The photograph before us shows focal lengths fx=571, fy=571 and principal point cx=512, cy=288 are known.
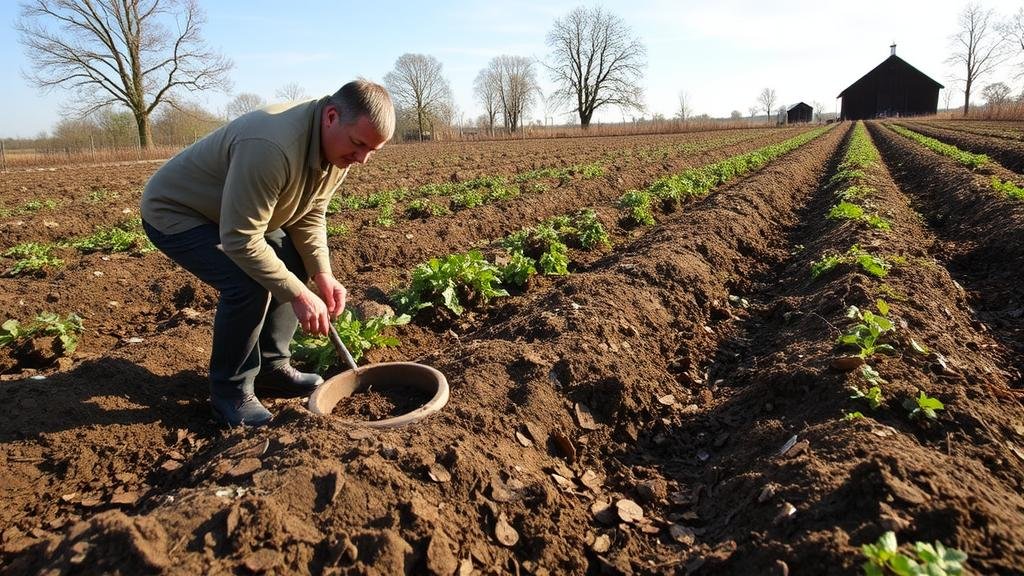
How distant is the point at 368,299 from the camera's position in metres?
5.59

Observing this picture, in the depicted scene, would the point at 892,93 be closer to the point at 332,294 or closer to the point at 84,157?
the point at 84,157

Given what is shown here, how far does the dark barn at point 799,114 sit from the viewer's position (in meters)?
76.7

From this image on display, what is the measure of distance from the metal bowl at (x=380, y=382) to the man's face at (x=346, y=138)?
4.31ft

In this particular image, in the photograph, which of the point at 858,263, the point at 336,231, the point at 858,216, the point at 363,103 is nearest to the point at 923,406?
the point at 858,263

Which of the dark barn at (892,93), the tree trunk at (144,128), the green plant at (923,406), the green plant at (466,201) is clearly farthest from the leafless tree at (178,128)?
the dark barn at (892,93)

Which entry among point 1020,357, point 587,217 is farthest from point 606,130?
point 1020,357

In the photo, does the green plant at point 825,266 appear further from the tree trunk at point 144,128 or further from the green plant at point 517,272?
the tree trunk at point 144,128

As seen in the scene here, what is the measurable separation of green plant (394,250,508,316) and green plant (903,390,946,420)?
3528 mm

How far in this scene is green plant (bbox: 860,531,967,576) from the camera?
5.40ft

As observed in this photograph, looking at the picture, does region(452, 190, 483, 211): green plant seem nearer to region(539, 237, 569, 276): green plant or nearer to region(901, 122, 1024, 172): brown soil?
region(539, 237, 569, 276): green plant

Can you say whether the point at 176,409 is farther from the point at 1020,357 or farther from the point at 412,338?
the point at 1020,357

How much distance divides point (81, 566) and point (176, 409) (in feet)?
6.65

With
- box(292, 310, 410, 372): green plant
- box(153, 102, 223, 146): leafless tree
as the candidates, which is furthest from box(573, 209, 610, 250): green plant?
box(153, 102, 223, 146): leafless tree

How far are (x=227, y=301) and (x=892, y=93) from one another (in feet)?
255
